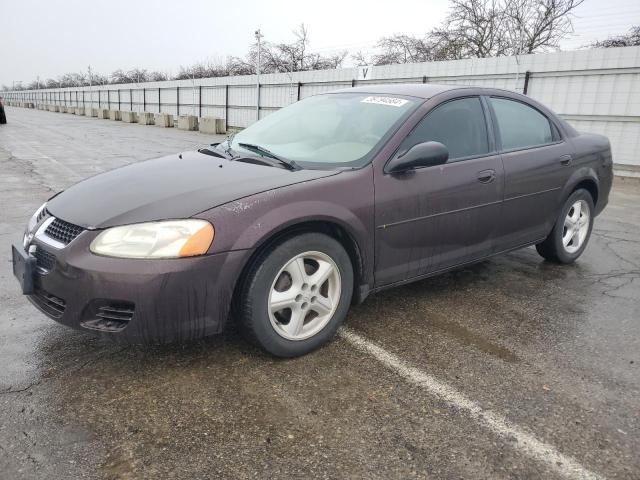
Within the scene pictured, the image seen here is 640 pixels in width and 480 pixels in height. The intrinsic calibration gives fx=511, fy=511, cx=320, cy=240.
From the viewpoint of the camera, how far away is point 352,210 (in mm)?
2900

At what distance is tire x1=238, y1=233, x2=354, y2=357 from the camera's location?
260 centimetres

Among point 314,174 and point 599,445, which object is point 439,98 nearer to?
point 314,174

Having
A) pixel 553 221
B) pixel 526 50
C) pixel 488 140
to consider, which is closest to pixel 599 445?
pixel 488 140

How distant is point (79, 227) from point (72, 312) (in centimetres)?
42

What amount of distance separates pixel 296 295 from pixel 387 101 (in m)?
1.62

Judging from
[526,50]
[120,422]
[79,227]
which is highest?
[526,50]

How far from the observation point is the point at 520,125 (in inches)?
161

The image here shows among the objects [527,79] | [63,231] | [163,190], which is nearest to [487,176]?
[163,190]

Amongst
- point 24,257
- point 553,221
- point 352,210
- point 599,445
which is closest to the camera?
point 599,445

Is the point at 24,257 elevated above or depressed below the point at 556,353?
above

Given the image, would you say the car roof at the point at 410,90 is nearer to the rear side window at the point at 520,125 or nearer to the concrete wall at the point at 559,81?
the rear side window at the point at 520,125

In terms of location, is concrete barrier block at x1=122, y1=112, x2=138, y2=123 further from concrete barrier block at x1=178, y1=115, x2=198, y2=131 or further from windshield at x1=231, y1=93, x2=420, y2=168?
windshield at x1=231, y1=93, x2=420, y2=168

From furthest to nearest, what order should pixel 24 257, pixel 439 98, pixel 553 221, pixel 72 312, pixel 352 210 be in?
pixel 553 221
pixel 439 98
pixel 352 210
pixel 24 257
pixel 72 312

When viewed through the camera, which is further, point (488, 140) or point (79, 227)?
point (488, 140)
